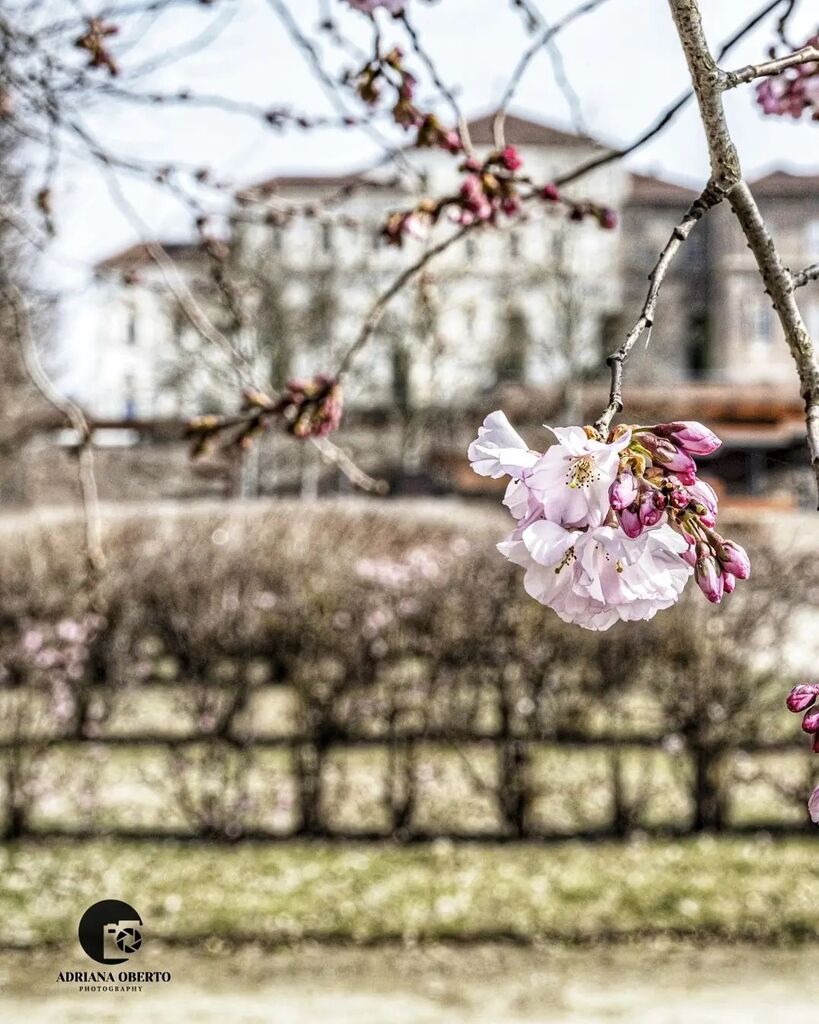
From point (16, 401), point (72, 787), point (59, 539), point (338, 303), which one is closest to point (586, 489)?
point (72, 787)

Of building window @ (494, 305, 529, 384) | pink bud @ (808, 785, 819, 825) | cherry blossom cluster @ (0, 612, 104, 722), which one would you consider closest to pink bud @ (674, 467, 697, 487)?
pink bud @ (808, 785, 819, 825)

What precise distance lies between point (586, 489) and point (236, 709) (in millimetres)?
6345

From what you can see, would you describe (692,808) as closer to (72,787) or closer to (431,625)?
(431,625)

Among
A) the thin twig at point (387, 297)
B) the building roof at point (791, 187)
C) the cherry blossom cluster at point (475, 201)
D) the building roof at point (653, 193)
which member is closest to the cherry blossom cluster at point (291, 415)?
the thin twig at point (387, 297)

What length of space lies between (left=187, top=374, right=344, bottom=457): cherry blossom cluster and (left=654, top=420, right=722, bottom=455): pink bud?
0.89m

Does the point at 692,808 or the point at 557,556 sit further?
the point at 692,808

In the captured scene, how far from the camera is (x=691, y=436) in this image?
894mm

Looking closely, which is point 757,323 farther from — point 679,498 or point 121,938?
point 679,498

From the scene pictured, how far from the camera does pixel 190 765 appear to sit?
651 cm

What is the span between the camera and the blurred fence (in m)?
6.38

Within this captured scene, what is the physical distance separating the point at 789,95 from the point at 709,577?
4.02 ft

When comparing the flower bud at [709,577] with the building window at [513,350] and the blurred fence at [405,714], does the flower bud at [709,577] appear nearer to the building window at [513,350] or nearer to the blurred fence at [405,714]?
the blurred fence at [405,714]

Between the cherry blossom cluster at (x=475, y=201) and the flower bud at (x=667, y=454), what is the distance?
99cm

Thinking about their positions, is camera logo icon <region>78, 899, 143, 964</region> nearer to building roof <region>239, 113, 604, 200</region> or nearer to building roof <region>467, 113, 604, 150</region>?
building roof <region>239, 113, 604, 200</region>
